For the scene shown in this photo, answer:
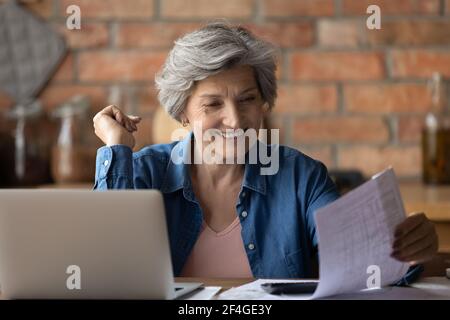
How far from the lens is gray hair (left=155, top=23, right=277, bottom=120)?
1.47 meters

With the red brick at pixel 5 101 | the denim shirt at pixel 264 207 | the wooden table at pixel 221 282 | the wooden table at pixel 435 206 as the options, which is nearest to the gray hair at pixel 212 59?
the denim shirt at pixel 264 207

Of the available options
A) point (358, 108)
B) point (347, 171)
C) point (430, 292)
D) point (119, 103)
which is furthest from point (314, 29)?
point (430, 292)

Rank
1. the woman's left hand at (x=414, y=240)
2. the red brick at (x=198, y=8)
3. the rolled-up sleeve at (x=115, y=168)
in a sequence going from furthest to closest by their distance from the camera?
the red brick at (x=198, y=8)
the rolled-up sleeve at (x=115, y=168)
the woman's left hand at (x=414, y=240)

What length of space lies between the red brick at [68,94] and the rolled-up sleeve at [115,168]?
1.17 metres

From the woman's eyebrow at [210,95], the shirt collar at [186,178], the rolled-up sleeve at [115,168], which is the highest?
the woman's eyebrow at [210,95]

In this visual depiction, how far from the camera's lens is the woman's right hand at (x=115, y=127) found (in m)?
1.42

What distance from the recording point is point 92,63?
2.54 meters

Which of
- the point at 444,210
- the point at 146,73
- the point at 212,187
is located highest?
the point at 146,73

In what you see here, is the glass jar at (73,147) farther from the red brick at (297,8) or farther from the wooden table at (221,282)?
the wooden table at (221,282)

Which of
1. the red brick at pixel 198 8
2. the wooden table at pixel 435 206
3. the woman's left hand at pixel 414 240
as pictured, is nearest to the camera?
the woman's left hand at pixel 414 240

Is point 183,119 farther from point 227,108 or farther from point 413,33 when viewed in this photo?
point 413,33

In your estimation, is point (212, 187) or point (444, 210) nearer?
point (212, 187)
